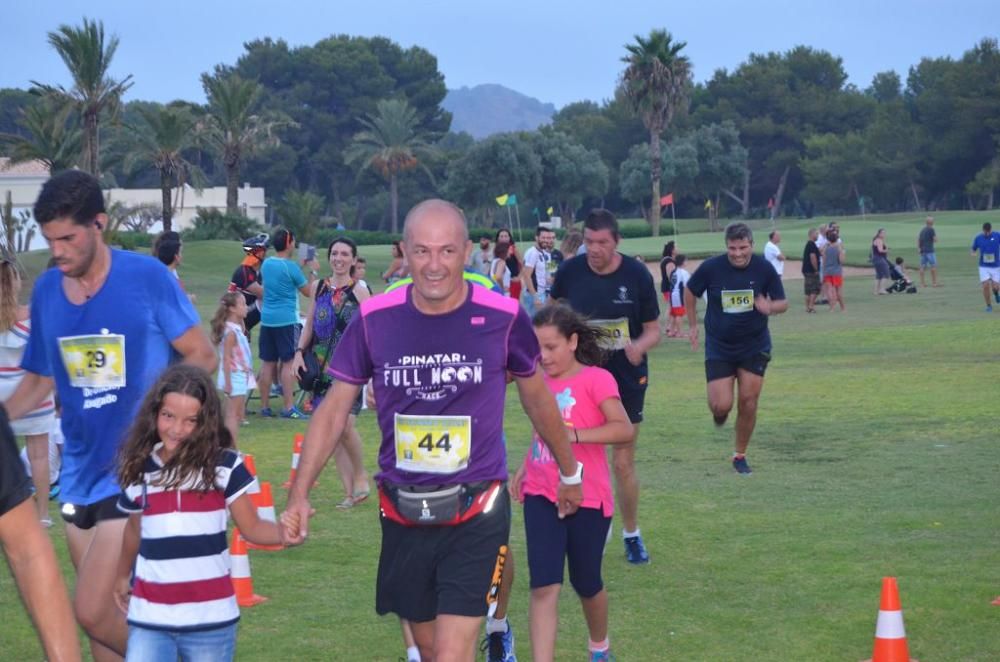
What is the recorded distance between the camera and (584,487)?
671 cm

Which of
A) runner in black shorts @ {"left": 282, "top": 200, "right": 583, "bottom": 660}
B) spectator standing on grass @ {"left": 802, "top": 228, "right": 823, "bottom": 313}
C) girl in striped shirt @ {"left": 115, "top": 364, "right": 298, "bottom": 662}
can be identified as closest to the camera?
girl in striped shirt @ {"left": 115, "top": 364, "right": 298, "bottom": 662}

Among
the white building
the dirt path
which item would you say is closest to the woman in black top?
the dirt path

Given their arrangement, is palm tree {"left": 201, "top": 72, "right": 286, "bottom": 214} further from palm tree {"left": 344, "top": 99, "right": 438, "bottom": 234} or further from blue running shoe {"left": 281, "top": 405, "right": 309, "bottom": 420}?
blue running shoe {"left": 281, "top": 405, "right": 309, "bottom": 420}

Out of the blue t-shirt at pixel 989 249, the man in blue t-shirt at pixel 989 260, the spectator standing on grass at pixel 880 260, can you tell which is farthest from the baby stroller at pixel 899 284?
the blue t-shirt at pixel 989 249

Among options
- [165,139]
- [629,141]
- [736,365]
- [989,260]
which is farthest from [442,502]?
[629,141]

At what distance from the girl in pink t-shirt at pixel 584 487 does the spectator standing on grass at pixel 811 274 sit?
27.0 m

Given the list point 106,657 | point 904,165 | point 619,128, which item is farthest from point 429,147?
point 106,657

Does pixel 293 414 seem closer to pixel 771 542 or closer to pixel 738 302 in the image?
pixel 738 302

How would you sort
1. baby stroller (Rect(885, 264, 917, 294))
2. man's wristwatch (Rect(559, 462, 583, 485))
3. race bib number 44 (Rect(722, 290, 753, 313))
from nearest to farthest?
1. man's wristwatch (Rect(559, 462, 583, 485))
2. race bib number 44 (Rect(722, 290, 753, 313))
3. baby stroller (Rect(885, 264, 917, 294))

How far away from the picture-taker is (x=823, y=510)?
1080cm

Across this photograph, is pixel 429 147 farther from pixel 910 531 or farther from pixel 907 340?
pixel 910 531

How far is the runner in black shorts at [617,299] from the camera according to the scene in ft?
30.8

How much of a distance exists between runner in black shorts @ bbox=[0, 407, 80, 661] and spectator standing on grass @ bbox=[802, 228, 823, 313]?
1202 inches

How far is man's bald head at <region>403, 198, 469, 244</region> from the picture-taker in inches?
209
